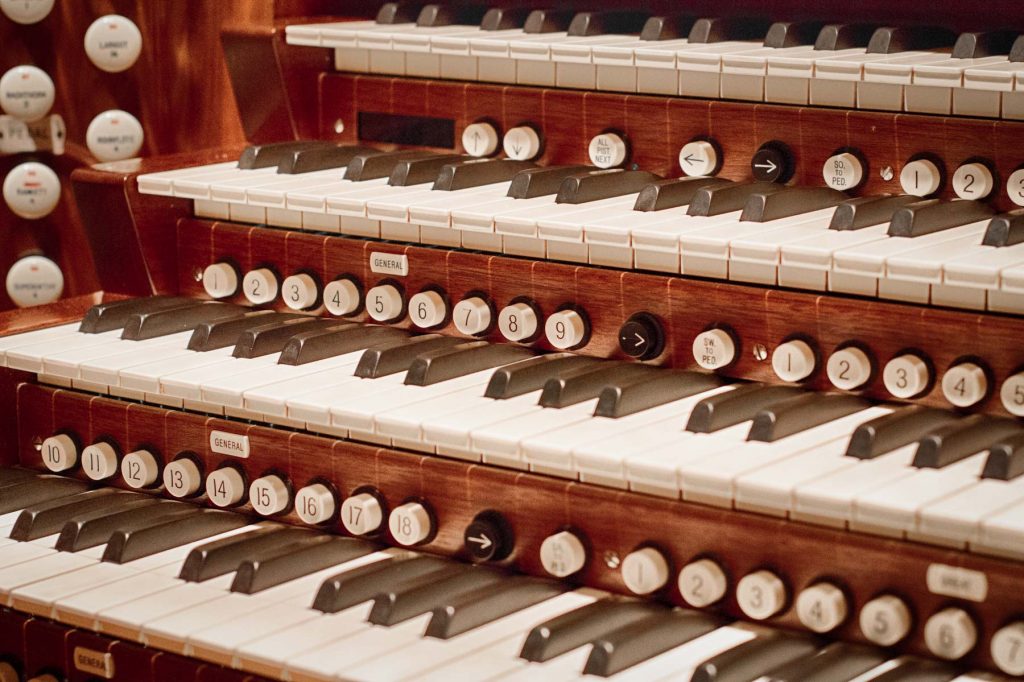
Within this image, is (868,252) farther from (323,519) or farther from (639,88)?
(323,519)

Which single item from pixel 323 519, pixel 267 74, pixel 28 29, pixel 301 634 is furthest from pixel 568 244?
pixel 28 29

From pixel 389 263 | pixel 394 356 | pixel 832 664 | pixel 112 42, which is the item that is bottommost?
pixel 832 664

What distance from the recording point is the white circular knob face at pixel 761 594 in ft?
6.98

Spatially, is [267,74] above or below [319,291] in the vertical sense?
above

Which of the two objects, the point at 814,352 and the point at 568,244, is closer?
the point at 814,352

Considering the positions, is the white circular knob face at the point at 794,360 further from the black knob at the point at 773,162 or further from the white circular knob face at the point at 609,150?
the white circular knob face at the point at 609,150

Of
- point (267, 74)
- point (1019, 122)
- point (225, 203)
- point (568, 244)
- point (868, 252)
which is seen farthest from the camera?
point (267, 74)

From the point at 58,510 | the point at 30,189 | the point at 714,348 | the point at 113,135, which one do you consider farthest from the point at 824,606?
the point at 30,189

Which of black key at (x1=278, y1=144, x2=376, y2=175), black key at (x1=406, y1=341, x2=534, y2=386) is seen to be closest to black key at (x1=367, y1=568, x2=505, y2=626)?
black key at (x1=406, y1=341, x2=534, y2=386)

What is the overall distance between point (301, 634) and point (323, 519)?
389 mm

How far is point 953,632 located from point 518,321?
3.08 ft

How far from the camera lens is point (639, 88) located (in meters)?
2.82

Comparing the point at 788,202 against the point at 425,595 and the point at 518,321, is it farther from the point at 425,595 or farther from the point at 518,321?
the point at 425,595

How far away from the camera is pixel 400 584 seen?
91.0 inches
